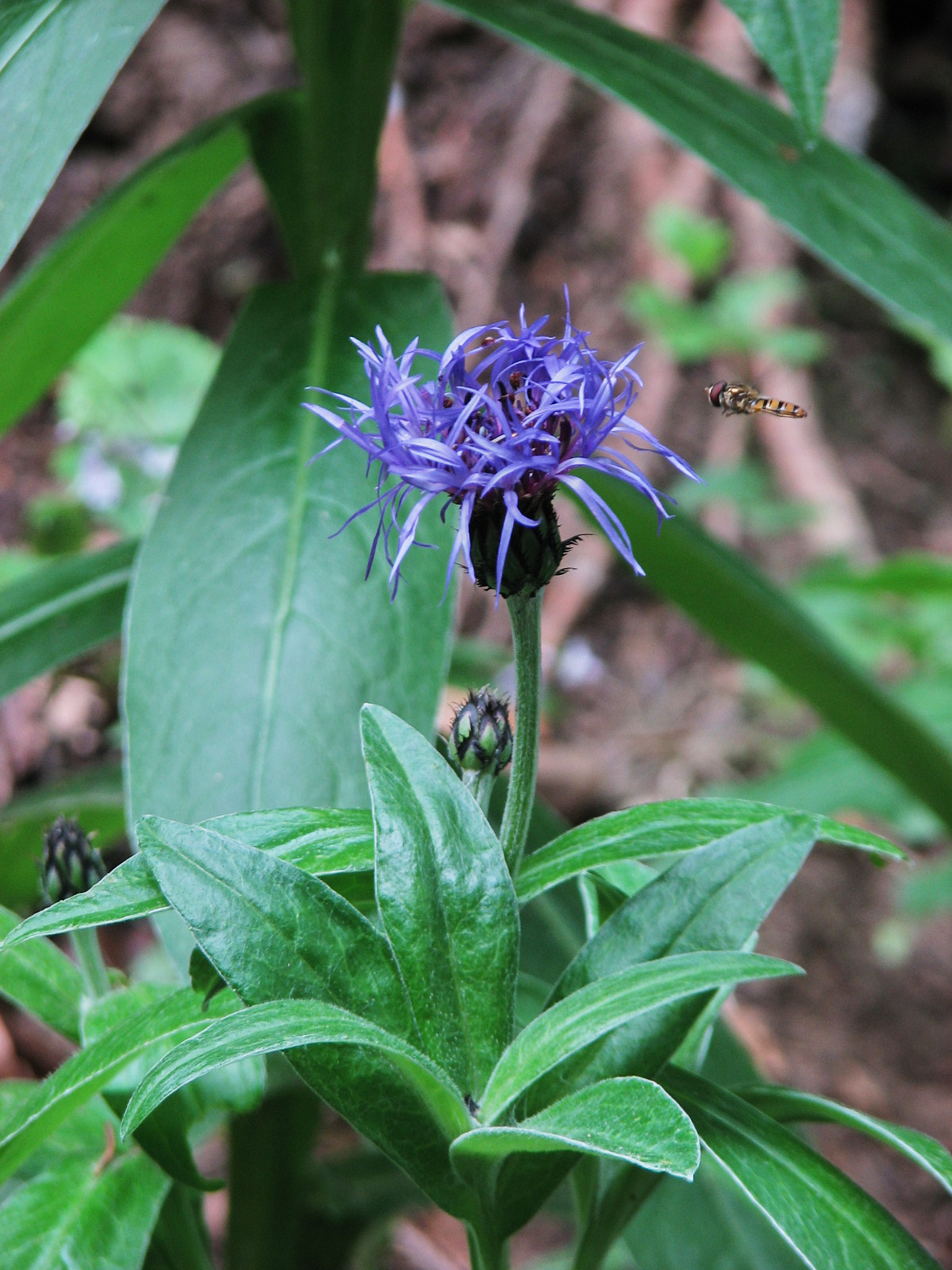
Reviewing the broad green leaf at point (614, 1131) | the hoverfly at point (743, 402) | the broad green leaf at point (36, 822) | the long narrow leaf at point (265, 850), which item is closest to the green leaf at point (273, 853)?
the long narrow leaf at point (265, 850)

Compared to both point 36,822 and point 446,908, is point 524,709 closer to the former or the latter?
point 446,908

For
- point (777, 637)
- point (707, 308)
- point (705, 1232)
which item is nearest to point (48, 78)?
point (777, 637)

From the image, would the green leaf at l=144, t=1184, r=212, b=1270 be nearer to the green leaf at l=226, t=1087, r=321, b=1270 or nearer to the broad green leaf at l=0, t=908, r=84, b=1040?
the broad green leaf at l=0, t=908, r=84, b=1040

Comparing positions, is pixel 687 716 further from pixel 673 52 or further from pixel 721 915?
pixel 721 915

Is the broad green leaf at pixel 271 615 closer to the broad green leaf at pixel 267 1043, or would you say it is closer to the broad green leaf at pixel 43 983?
the broad green leaf at pixel 43 983

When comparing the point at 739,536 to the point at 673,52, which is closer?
the point at 673,52

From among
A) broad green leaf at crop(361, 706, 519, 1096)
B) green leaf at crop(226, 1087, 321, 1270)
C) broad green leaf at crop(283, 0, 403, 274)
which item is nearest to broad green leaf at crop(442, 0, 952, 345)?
broad green leaf at crop(283, 0, 403, 274)

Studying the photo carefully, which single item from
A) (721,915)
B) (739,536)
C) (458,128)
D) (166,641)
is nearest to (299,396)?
(166,641)

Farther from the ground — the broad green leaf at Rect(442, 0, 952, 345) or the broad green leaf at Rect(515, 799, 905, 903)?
the broad green leaf at Rect(442, 0, 952, 345)
